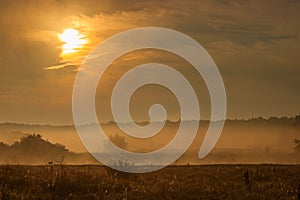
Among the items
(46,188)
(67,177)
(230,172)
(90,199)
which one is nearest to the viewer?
(90,199)

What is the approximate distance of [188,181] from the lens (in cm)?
2306

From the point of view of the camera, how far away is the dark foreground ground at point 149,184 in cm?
1966

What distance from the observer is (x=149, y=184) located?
2225 centimetres

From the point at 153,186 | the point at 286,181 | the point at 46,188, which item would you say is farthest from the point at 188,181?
the point at 46,188

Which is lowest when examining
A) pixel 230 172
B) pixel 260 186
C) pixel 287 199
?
pixel 287 199

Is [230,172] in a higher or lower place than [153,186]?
higher

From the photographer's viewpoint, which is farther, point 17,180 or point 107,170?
point 107,170

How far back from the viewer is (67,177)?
21.9 m

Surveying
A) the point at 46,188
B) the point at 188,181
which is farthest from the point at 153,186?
the point at 46,188

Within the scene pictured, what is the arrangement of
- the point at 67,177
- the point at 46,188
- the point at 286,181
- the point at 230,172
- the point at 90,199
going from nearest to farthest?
the point at 90,199, the point at 46,188, the point at 67,177, the point at 286,181, the point at 230,172

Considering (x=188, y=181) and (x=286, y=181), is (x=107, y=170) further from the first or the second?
(x=286, y=181)

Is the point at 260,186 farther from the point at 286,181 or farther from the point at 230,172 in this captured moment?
the point at 230,172

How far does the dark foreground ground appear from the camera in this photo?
774 inches

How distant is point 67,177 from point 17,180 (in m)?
1.87
